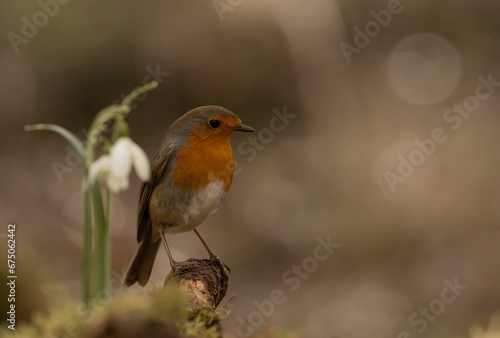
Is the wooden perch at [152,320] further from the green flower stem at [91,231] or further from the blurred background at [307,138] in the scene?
the blurred background at [307,138]

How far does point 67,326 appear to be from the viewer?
5.58ft

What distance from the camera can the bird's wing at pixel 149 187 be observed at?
3453 mm

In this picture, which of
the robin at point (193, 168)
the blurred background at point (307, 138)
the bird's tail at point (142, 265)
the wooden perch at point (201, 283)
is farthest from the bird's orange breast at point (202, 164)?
the blurred background at point (307, 138)

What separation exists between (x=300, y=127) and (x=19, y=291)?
597 centimetres

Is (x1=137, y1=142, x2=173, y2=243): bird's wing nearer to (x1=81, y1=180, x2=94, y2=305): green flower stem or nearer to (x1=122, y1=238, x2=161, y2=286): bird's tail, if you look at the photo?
(x1=122, y1=238, x2=161, y2=286): bird's tail

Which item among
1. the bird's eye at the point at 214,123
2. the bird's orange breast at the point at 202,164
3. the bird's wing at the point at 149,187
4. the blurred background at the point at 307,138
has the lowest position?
the bird's orange breast at the point at 202,164

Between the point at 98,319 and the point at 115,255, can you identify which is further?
the point at 115,255

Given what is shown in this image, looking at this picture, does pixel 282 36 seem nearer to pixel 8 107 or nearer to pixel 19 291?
pixel 8 107

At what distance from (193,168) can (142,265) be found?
2.13 ft

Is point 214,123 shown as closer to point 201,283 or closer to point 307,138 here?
point 201,283

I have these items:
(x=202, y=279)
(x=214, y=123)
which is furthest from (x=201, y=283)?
(x=214, y=123)

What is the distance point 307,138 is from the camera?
32.6 feet

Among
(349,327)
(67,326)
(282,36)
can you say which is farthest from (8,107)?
(67,326)

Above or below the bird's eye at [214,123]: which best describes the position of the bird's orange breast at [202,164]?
below
